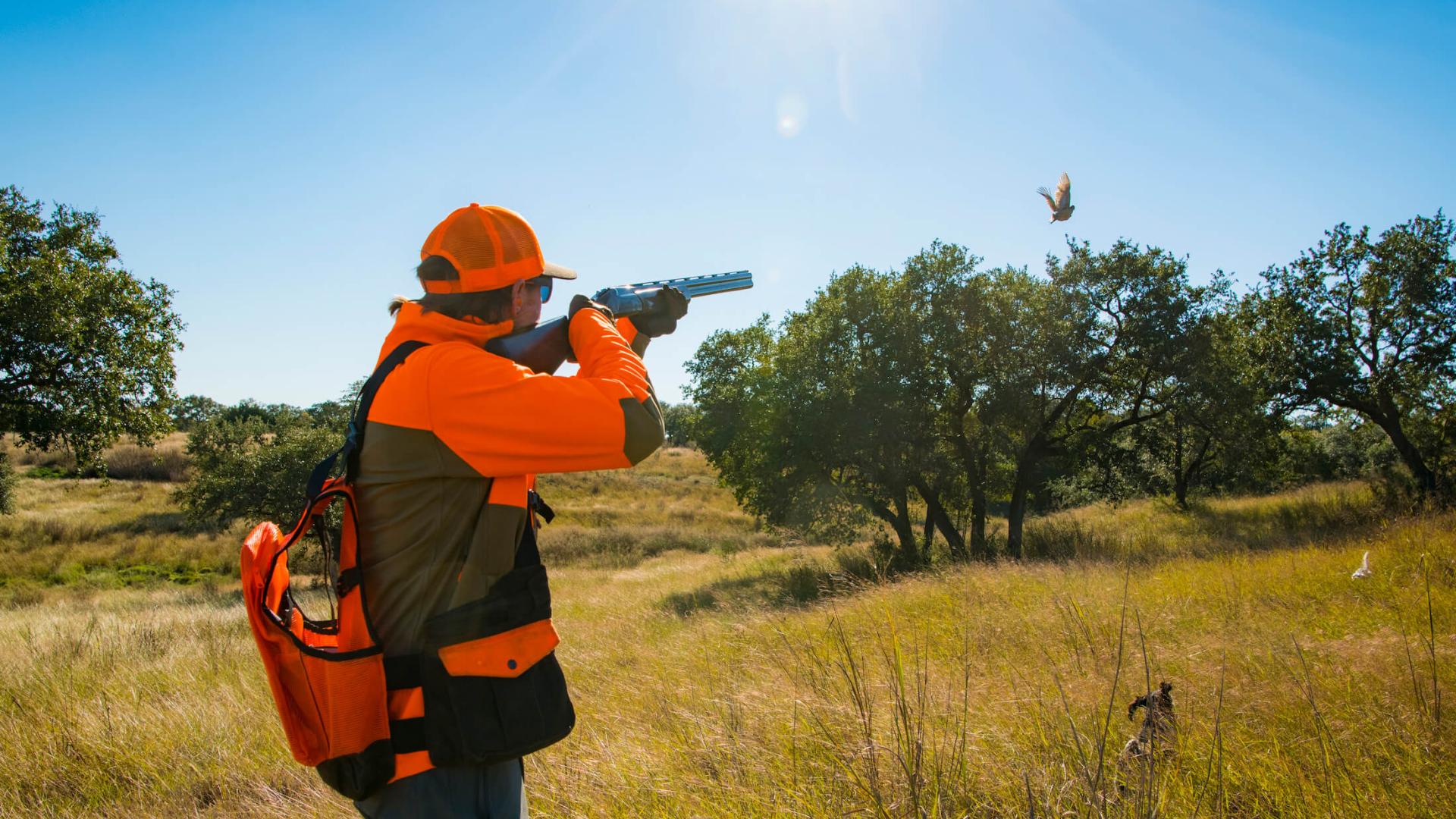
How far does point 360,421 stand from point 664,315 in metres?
1.43

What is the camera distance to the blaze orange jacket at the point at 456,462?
1.62m

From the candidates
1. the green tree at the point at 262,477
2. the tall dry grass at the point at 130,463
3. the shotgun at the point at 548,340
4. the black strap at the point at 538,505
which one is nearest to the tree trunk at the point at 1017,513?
the shotgun at the point at 548,340

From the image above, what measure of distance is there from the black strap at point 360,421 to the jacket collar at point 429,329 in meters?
0.03

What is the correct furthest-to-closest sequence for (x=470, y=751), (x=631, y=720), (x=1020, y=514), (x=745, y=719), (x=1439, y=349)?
(x=1020, y=514) < (x=1439, y=349) < (x=631, y=720) < (x=745, y=719) < (x=470, y=751)

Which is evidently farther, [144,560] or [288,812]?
[144,560]

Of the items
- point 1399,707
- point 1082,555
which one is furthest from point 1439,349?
point 1399,707

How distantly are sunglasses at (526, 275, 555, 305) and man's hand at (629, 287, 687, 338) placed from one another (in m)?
0.71

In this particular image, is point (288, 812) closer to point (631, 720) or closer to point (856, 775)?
point (631, 720)

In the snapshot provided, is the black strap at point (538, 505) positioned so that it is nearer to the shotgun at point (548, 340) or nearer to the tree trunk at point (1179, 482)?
the shotgun at point (548, 340)

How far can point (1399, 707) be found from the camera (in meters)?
3.14

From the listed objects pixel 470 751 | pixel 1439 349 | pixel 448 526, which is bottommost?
pixel 470 751

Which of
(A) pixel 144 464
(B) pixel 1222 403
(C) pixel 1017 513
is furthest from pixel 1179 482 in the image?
(A) pixel 144 464

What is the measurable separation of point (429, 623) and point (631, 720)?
281 centimetres

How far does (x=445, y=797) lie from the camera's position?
162 cm
